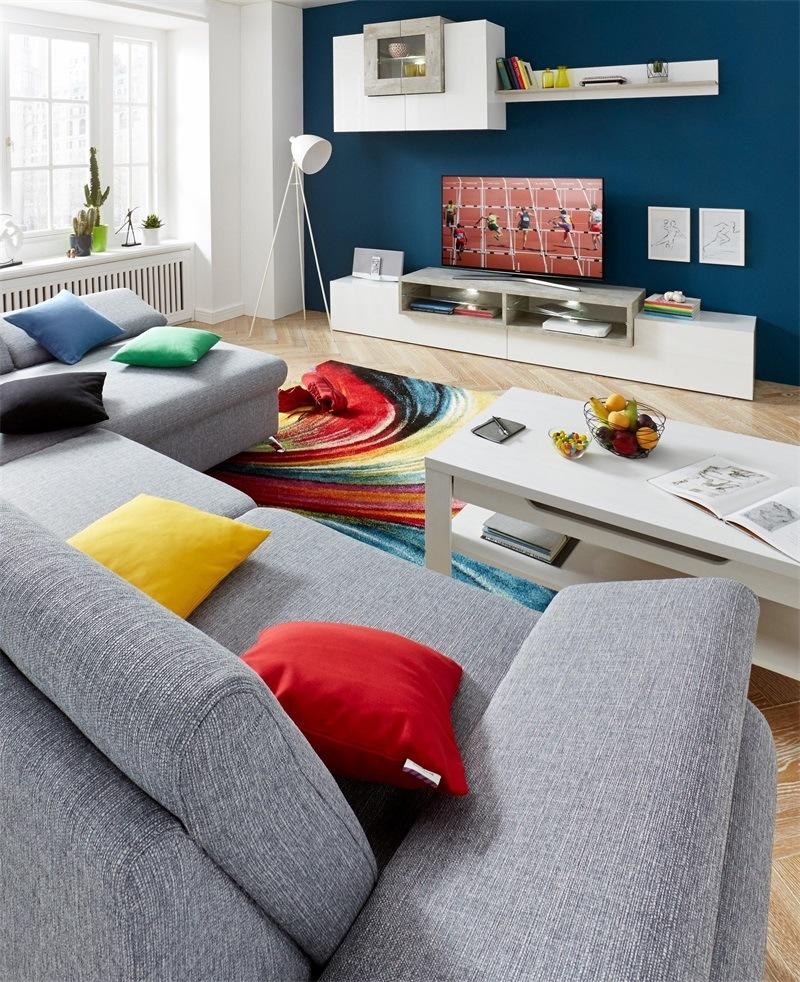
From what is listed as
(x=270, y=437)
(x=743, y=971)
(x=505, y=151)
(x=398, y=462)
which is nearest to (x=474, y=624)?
(x=743, y=971)

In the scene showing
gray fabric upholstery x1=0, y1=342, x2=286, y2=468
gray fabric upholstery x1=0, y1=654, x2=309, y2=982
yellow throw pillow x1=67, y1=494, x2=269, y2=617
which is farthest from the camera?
gray fabric upholstery x1=0, y1=342, x2=286, y2=468

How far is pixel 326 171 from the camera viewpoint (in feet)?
20.7

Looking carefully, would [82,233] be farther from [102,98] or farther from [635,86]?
[635,86]

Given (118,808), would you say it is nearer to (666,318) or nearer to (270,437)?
(270,437)

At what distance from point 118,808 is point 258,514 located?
139 centimetres

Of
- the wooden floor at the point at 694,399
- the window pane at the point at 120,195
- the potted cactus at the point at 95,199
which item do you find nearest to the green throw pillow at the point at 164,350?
the wooden floor at the point at 694,399

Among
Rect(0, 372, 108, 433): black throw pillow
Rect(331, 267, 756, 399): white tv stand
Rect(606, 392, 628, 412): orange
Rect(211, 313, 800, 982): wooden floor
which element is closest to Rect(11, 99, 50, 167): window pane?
Rect(211, 313, 800, 982): wooden floor

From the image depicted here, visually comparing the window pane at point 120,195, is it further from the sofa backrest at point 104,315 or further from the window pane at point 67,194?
the sofa backrest at point 104,315

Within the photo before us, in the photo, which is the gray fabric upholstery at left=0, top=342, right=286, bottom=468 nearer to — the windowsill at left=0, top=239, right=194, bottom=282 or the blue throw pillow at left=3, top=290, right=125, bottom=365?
the blue throw pillow at left=3, top=290, right=125, bottom=365

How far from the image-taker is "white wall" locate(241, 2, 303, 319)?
19.3ft

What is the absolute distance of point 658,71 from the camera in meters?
4.59

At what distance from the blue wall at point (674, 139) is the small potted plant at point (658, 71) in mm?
99

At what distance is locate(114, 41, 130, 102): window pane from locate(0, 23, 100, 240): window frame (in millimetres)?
163

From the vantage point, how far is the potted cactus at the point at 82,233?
17.7 feet
